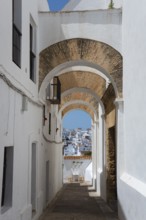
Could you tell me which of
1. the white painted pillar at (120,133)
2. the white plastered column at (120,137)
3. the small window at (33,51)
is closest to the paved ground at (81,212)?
the white plastered column at (120,137)

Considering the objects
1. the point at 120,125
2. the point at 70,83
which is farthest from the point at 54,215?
the point at 70,83

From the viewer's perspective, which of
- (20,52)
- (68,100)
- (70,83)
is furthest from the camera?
(68,100)

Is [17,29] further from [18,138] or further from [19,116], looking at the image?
[18,138]

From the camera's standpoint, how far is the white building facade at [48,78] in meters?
7.97

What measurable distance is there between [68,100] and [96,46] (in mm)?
9307

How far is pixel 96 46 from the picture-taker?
39.0ft

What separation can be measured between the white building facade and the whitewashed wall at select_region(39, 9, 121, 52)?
3 centimetres

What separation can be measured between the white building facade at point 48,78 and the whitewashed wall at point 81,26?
0.03 meters

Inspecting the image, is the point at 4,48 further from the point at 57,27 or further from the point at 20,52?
the point at 57,27

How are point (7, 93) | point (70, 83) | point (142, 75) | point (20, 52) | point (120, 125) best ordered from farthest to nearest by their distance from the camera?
point (70, 83) < point (120, 125) < point (20, 52) < point (142, 75) < point (7, 93)

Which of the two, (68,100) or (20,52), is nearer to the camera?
(20,52)

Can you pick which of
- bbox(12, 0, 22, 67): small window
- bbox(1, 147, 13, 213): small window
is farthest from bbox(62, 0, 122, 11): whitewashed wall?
bbox(1, 147, 13, 213): small window

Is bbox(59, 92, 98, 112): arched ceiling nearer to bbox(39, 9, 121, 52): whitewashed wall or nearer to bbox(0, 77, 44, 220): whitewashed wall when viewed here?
bbox(39, 9, 121, 52): whitewashed wall

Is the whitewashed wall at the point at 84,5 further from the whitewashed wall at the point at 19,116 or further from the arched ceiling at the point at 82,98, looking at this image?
the whitewashed wall at the point at 19,116
